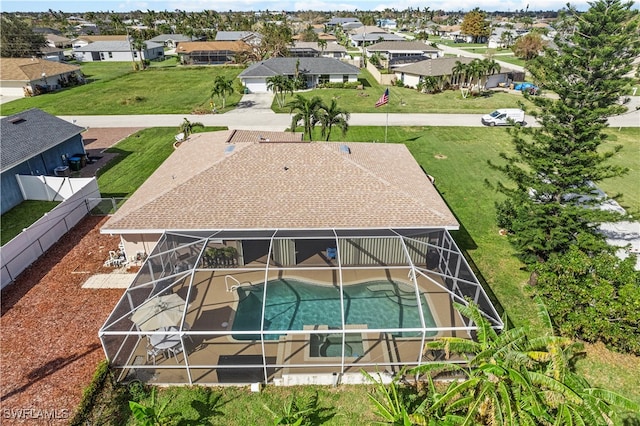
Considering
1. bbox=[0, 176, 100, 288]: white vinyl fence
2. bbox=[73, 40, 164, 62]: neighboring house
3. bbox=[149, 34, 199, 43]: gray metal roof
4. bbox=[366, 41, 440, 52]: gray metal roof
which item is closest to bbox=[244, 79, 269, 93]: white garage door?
bbox=[366, 41, 440, 52]: gray metal roof

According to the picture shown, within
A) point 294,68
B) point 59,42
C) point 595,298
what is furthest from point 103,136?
point 59,42

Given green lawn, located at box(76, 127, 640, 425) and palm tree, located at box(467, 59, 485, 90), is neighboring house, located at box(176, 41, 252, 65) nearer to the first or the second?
palm tree, located at box(467, 59, 485, 90)

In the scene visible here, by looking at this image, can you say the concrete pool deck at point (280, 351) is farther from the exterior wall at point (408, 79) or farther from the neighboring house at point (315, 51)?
the neighboring house at point (315, 51)

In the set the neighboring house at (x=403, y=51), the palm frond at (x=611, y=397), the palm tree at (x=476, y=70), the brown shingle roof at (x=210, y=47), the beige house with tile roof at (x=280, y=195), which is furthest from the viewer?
the brown shingle roof at (x=210, y=47)

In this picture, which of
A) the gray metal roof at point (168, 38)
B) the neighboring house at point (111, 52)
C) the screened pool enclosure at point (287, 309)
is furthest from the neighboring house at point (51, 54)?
the screened pool enclosure at point (287, 309)

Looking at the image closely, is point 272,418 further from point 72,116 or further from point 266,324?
point 72,116
